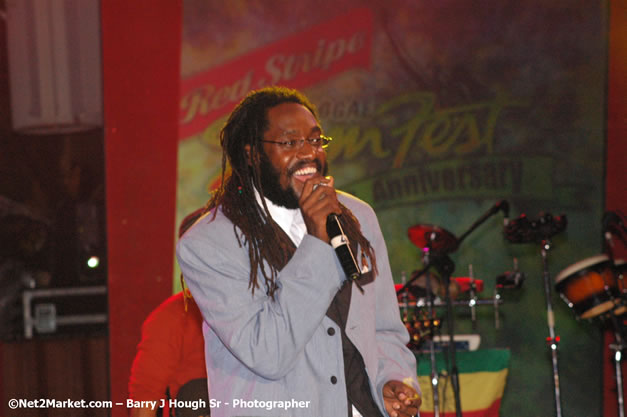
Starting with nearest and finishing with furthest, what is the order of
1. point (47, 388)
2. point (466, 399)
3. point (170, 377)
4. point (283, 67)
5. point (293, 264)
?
point (293, 264), point (170, 377), point (47, 388), point (466, 399), point (283, 67)

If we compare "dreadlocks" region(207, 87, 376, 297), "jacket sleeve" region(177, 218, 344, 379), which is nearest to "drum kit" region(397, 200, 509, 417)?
"dreadlocks" region(207, 87, 376, 297)

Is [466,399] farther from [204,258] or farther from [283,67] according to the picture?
[204,258]

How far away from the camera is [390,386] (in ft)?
6.35

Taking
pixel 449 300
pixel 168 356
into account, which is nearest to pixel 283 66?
pixel 449 300

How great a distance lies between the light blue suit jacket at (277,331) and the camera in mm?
1807

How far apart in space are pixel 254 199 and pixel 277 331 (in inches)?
19.0

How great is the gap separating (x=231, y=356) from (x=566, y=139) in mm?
4281

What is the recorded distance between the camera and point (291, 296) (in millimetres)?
1812

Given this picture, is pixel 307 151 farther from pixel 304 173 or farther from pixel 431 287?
pixel 431 287

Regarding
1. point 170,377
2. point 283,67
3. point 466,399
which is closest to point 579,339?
point 466,399

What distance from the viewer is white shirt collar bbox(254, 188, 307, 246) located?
2.11 m

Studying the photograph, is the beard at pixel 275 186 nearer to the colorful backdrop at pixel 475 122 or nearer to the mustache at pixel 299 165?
the mustache at pixel 299 165

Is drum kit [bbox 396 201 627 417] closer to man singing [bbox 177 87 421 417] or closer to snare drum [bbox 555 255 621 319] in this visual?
snare drum [bbox 555 255 621 319]

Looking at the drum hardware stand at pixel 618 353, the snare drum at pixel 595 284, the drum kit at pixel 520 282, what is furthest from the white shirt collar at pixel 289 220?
the drum hardware stand at pixel 618 353
